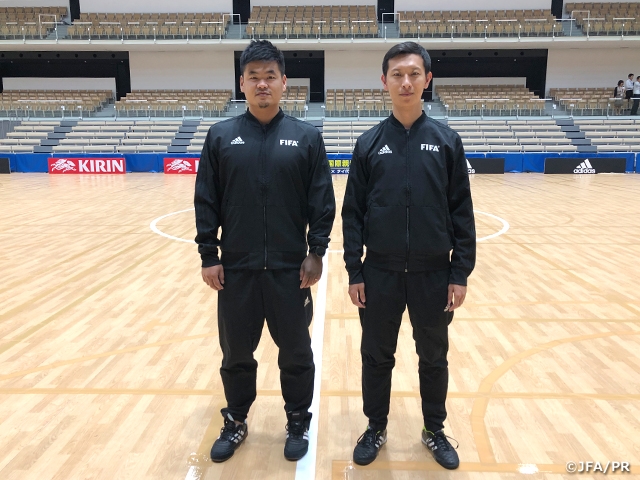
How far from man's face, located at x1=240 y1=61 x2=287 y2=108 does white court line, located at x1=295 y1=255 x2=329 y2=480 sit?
5.02 feet

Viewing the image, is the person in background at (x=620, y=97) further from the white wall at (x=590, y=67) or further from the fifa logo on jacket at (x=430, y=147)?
the fifa logo on jacket at (x=430, y=147)

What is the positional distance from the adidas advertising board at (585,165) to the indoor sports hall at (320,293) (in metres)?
0.07

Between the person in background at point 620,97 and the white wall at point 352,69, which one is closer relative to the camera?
the person in background at point 620,97

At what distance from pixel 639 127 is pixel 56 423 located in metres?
22.4

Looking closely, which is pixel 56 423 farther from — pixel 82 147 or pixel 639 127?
pixel 639 127

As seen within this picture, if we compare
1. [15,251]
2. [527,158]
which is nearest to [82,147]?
[15,251]

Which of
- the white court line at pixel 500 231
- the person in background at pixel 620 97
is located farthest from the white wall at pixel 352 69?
the white court line at pixel 500 231

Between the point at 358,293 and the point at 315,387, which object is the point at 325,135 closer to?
the point at 315,387

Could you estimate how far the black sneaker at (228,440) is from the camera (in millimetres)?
2486

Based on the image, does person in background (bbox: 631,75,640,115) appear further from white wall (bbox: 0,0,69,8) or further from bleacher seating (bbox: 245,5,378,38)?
white wall (bbox: 0,0,69,8)

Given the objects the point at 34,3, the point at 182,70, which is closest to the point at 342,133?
the point at 182,70

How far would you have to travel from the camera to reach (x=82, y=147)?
63.4 ft

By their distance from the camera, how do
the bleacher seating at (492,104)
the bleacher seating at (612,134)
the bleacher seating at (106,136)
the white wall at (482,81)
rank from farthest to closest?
the white wall at (482,81) < the bleacher seating at (492,104) < the bleacher seating at (106,136) < the bleacher seating at (612,134)

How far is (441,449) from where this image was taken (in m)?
2.47
